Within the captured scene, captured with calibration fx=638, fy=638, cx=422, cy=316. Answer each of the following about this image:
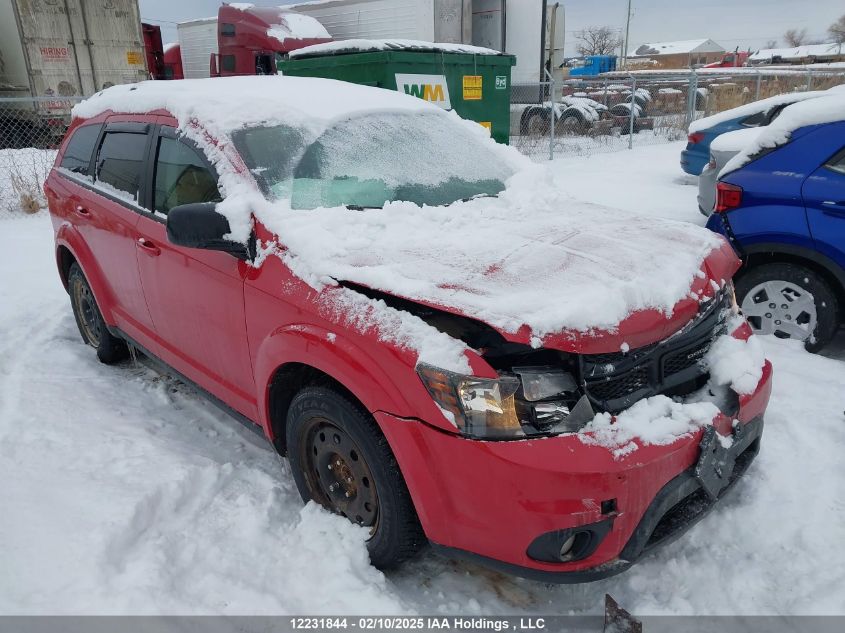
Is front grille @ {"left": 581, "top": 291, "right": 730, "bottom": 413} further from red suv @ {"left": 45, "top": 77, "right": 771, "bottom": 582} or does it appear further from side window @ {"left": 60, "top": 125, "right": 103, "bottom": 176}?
side window @ {"left": 60, "top": 125, "right": 103, "bottom": 176}

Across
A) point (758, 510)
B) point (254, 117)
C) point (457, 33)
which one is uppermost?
point (457, 33)

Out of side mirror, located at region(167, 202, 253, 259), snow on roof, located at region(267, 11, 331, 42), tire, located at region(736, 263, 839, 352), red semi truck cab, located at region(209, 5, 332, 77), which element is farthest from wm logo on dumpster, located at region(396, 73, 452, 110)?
side mirror, located at region(167, 202, 253, 259)

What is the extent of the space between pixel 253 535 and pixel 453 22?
507 inches

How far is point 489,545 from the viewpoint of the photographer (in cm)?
204

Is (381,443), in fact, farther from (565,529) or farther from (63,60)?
(63,60)

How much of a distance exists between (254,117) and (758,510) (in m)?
2.87

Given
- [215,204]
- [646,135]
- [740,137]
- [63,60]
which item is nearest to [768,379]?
[215,204]

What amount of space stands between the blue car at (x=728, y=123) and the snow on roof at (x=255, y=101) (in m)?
6.36

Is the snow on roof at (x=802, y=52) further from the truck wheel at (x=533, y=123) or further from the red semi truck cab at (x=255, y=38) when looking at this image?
the red semi truck cab at (x=255, y=38)

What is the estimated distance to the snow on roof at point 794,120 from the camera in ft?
13.4

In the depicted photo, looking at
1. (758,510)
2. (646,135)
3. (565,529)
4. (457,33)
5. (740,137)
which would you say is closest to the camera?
(565,529)

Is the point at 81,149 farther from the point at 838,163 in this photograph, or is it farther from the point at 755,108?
the point at 755,108

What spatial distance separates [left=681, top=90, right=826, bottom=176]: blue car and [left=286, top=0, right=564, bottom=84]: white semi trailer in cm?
605

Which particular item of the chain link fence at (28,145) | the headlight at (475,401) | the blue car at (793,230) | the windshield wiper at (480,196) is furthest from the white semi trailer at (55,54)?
the headlight at (475,401)
